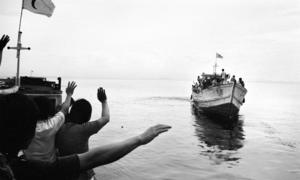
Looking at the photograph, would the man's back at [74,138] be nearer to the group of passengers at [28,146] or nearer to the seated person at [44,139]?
the seated person at [44,139]

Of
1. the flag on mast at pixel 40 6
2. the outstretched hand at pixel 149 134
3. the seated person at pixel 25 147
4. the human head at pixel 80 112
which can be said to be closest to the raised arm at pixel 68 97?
the human head at pixel 80 112

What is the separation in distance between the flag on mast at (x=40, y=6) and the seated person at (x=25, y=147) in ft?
39.7

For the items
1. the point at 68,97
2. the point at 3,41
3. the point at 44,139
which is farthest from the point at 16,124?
the point at 68,97

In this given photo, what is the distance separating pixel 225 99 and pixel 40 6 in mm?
19802

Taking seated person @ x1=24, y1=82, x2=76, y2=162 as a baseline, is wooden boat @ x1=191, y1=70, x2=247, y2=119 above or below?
below

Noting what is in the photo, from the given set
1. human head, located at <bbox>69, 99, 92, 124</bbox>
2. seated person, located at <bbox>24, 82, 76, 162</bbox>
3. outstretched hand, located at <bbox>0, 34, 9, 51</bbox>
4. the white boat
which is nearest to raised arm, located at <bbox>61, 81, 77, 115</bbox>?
human head, located at <bbox>69, 99, 92, 124</bbox>

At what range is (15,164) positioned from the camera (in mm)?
A: 1817

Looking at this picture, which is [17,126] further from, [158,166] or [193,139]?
[193,139]

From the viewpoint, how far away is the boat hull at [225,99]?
2784cm

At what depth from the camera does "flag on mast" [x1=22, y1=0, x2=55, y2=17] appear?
1275 cm

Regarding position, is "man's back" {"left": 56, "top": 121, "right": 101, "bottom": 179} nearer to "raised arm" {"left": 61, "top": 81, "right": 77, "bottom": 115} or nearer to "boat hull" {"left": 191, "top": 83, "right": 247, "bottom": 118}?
"raised arm" {"left": 61, "top": 81, "right": 77, "bottom": 115}

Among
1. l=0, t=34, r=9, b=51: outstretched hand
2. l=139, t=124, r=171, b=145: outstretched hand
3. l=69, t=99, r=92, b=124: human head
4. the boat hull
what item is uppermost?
l=0, t=34, r=9, b=51: outstretched hand

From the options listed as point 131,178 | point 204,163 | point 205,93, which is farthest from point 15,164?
→ point 205,93

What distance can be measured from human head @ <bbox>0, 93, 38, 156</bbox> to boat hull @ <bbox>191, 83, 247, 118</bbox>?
26623 mm
